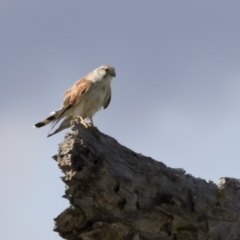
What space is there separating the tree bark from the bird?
325 cm

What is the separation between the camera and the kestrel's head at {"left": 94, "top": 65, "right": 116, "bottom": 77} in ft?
38.3

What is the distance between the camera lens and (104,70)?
38.6 feet

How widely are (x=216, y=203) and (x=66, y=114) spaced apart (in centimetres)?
381

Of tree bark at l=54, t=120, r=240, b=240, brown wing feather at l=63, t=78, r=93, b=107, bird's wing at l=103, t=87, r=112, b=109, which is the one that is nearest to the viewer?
tree bark at l=54, t=120, r=240, b=240

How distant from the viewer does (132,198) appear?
7.60m

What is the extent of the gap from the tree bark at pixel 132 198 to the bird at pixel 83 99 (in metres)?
3.25

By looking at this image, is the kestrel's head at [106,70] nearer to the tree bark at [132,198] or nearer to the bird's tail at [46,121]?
the bird's tail at [46,121]

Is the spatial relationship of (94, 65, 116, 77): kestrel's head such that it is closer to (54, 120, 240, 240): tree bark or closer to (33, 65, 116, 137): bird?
(33, 65, 116, 137): bird

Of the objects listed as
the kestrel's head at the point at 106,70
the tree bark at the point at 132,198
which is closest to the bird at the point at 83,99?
the kestrel's head at the point at 106,70

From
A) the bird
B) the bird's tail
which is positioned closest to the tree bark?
the bird

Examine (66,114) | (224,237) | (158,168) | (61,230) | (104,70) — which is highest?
(104,70)

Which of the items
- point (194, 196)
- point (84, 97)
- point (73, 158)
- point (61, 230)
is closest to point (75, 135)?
point (73, 158)

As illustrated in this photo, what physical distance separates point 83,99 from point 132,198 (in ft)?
12.5

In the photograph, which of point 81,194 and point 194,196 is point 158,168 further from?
point 81,194
